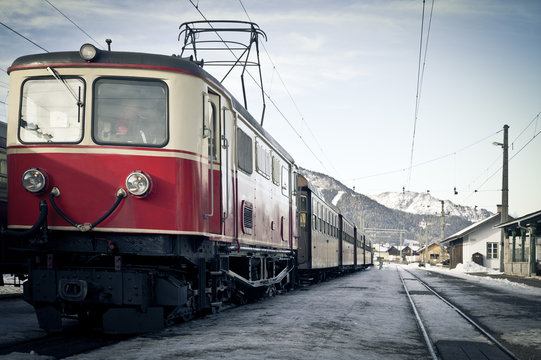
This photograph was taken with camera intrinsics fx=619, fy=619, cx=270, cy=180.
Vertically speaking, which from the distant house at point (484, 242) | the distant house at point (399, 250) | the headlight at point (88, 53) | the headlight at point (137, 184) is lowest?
the distant house at point (399, 250)

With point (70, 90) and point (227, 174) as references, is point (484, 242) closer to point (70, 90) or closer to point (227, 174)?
point (227, 174)

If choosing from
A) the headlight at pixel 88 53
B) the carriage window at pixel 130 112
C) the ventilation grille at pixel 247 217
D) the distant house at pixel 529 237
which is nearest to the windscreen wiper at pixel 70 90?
the carriage window at pixel 130 112

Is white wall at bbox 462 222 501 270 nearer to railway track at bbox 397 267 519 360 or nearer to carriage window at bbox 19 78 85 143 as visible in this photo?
railway track at bbox 397 267 519 360

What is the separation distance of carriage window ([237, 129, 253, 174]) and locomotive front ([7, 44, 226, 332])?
7.02 feet

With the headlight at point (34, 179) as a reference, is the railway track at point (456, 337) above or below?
below

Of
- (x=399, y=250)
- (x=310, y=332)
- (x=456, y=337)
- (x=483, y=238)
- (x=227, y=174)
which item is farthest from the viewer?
(x=399, y=250)

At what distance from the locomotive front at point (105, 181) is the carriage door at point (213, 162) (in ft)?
0.90

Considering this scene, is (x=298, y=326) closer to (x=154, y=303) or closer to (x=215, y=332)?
(x=215, y=332)

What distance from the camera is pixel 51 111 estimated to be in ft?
25.2

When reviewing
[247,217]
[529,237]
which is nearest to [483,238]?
[529,237]

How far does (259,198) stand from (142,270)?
14.2 ft

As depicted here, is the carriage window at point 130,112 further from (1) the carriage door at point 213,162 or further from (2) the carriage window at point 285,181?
(2) the carriage window at point 285,181

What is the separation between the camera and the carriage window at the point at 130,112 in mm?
7551

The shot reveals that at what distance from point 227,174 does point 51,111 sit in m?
2.62
